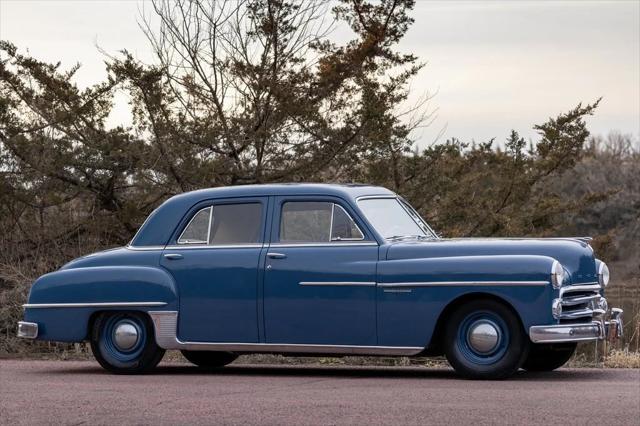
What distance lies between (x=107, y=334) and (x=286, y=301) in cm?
199

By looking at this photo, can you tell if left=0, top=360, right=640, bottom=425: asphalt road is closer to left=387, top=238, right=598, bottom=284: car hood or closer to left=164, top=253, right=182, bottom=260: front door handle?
left=387, top=238, right=598, bottom=284: car hood

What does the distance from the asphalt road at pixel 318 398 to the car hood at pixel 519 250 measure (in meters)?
0.96

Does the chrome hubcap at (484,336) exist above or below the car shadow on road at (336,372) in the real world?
above

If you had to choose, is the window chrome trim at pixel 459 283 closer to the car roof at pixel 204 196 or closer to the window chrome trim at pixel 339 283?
the window chrome trim at pixel 339 283

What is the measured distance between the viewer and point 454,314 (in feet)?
35.8

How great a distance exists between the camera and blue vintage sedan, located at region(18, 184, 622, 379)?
10688 millimetres

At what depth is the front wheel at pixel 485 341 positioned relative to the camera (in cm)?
1061

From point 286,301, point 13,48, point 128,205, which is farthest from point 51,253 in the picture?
point 286,301

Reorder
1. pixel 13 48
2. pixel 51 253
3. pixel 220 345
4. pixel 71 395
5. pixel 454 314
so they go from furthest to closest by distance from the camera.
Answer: pixel 13 48
pixel 51 253
pixel 220 345
pixel 454 314
pixel 71 395

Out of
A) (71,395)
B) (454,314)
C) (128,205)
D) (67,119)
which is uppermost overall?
(67,119)

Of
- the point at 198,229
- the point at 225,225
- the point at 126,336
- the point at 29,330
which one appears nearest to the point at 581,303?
the point at 225,225

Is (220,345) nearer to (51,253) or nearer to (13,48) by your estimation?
(51,253)

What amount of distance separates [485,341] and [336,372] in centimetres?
207

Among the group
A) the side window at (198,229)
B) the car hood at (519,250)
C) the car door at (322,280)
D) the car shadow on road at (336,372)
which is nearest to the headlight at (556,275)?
the car hood at (519,250)
